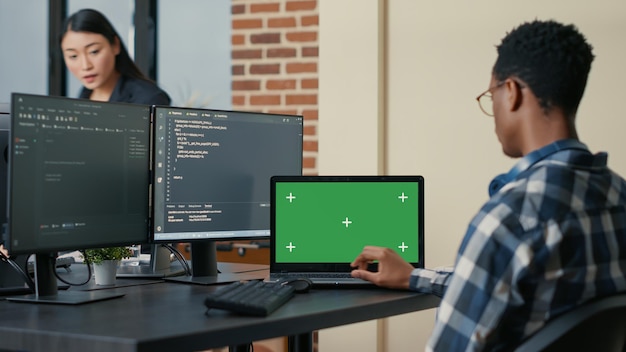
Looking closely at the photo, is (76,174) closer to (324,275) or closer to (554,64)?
(324,275)

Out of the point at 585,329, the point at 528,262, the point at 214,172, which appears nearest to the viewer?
the point at 585,329

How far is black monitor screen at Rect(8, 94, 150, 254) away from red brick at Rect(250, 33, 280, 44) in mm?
1653

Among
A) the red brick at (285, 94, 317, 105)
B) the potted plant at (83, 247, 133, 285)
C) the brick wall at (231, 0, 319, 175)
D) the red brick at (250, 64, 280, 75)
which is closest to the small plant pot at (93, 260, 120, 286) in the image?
the potted plant at (83, 247, 133, 285)

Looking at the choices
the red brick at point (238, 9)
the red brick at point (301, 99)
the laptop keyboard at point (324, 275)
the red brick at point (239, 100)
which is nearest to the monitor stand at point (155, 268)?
the laptop keyboard at point (324, 275)

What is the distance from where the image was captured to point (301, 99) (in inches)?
147

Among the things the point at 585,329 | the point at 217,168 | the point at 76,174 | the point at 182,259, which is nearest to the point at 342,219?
the point at 217,168

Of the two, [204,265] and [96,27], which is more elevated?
[96,27]

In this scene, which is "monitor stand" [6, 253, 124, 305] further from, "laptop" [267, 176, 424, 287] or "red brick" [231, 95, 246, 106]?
"red brick" [231, 95, 246, 106]

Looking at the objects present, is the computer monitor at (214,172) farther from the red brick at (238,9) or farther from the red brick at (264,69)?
the red brick at (238,9)

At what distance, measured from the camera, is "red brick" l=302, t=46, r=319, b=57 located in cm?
372

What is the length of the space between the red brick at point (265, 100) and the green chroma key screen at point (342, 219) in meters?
1.53

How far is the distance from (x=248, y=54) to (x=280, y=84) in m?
0.21

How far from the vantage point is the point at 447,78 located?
3268mm

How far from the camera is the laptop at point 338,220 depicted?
90.4 inches
